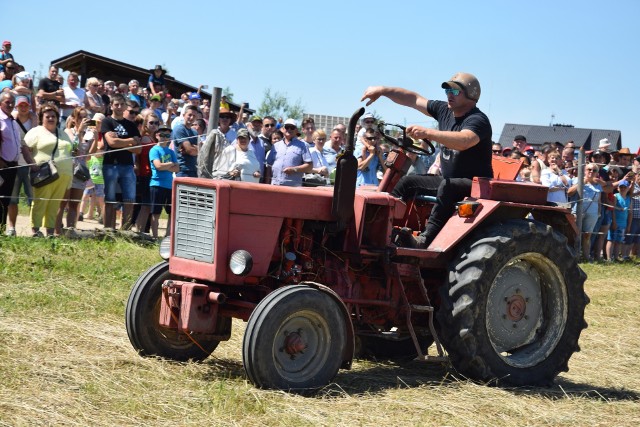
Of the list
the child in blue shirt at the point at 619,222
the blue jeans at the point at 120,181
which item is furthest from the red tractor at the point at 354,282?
the child in blue shirt at the point at 619,222

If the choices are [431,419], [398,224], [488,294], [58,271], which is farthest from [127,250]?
[431,419]

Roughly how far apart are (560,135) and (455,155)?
33.9 m

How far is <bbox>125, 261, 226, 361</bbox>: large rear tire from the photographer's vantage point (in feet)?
21.5

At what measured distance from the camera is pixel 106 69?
2103 cm

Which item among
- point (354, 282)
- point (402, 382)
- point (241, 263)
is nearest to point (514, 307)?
point (402, 382)

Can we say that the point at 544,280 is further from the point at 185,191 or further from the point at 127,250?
the point at 127,250

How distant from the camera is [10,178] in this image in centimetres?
1122

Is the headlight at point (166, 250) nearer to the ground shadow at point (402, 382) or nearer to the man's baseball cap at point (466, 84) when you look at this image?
the ground shadow at point (402, 382)

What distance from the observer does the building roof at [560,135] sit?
38.5m

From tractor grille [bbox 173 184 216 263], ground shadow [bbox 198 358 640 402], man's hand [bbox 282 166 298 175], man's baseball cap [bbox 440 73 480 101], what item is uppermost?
man's baseball cap [bbox 440 73 480 101]

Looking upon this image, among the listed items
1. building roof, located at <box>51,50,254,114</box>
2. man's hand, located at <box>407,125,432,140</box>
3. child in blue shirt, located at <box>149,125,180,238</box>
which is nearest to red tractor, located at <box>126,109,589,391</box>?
man's hand, located at <box>407,125,432,140</box>

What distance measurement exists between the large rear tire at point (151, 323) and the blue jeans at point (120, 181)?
19.2ft

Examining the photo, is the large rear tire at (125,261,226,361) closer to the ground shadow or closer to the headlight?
the headlight

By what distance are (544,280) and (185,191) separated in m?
2.85
